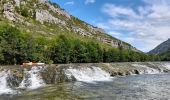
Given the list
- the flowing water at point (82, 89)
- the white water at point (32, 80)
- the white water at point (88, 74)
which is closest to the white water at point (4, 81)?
the flowing water at point (82, 89)

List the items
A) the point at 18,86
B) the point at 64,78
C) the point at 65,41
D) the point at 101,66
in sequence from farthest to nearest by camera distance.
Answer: the point at 65,41, the point at 101,66, the point at 64,78, the point at 18,86

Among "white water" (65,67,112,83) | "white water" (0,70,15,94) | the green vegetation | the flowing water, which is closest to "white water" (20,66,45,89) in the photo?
the flowing water

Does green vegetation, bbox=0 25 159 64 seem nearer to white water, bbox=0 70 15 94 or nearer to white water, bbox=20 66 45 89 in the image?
white water, bbox=20 66 45 89

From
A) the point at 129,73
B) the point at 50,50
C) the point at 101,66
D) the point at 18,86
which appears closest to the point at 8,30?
the point at 50,50

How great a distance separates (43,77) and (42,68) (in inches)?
235

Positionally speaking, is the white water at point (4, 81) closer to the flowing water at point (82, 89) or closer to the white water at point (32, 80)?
the flowing water at point (82, 89)

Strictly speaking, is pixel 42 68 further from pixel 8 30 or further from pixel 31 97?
pixel 8 30

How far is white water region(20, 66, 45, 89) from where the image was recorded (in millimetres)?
66375

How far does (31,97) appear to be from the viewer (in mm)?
49406

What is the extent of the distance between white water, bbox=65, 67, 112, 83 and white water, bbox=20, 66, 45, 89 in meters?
9.20

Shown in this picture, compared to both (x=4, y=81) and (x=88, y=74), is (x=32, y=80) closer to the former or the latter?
(x=4, y=81)

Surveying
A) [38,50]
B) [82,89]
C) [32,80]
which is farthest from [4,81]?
[38,50]

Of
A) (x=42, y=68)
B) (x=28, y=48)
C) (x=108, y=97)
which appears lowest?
(x=108, y=97)

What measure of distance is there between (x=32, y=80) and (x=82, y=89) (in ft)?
49.8
